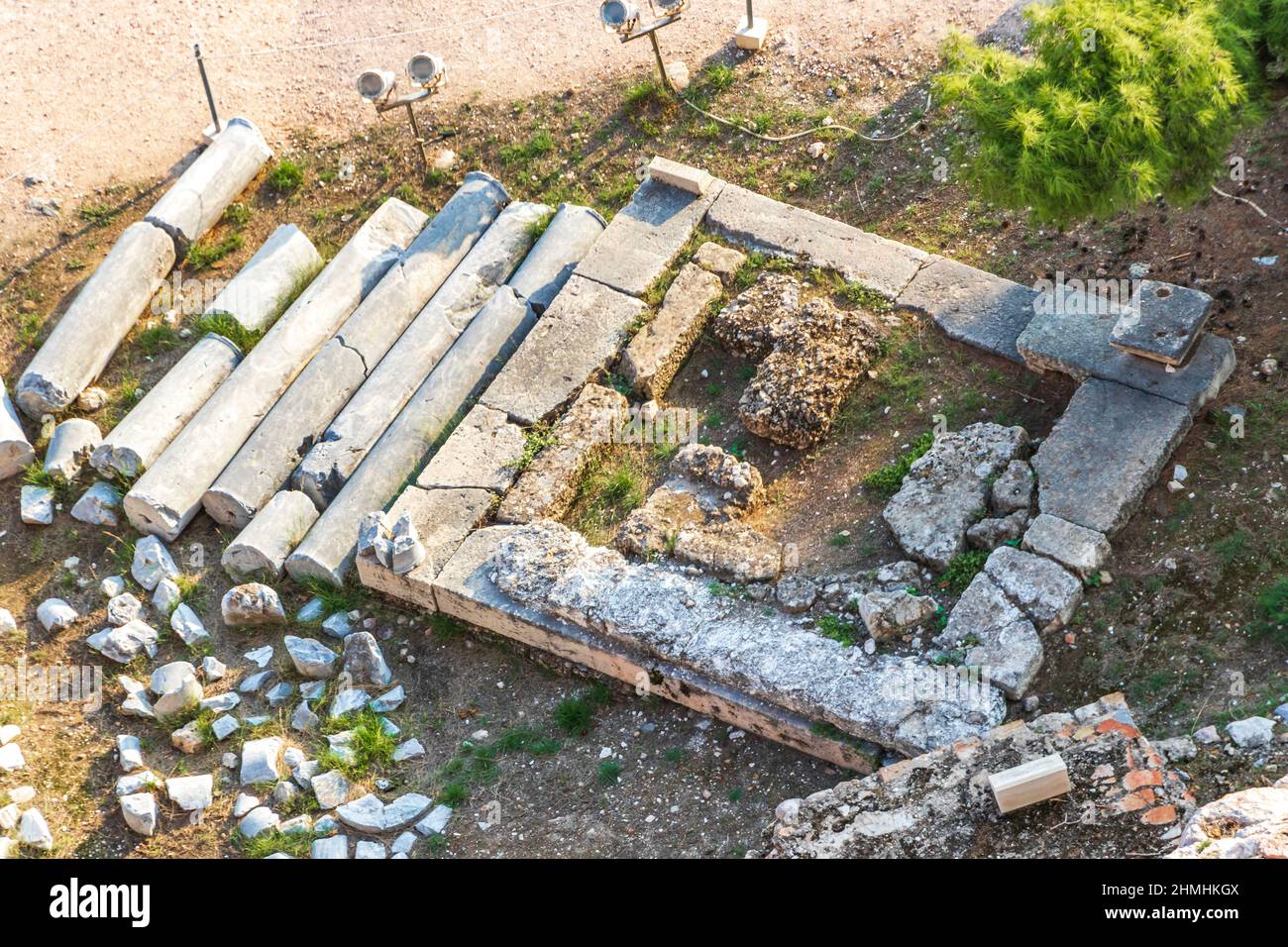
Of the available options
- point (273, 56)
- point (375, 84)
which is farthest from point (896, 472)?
point (273, 56)

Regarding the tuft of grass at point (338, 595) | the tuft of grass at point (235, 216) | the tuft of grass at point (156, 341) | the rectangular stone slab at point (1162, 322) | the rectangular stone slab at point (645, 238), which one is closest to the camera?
the rectangular stone slab at point (1162, 322)

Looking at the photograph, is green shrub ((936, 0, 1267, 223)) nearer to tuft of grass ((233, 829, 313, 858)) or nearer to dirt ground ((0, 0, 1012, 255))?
dirt ground ((0, 0, 1012, 255))

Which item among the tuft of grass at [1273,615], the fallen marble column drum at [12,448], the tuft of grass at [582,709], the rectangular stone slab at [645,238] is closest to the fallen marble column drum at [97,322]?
the fallen marble column drum at [12,448]

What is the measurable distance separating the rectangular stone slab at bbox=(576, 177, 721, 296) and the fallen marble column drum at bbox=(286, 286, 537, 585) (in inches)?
28.5

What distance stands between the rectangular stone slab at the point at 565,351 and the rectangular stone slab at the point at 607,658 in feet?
3.80

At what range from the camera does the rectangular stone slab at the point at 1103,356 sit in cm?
920

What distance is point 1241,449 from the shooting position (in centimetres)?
902

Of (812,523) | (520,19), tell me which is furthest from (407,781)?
(520,19)

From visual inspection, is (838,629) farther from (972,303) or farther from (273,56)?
(273,56)

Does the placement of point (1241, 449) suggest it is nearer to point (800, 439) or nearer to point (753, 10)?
point (800, 439)

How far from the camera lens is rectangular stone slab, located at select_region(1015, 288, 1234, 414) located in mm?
9195

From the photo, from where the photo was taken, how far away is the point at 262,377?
1113cm

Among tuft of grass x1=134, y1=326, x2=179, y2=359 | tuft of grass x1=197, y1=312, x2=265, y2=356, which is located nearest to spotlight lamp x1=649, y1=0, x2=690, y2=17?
tuft of grass x1=197, y1=312, x2=265, y2=356

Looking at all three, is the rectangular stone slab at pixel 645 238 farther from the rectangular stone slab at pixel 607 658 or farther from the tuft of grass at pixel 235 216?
the tuft of grass at pixel 235 216
